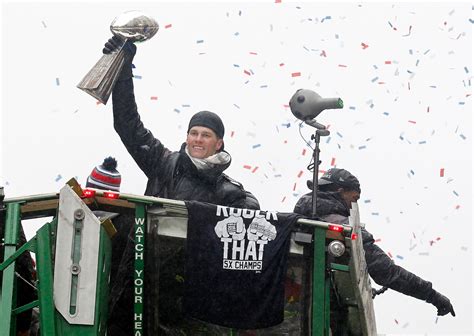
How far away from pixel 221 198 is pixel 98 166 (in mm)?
1179

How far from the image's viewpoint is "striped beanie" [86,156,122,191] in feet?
29.2

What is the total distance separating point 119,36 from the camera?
27.2 feet

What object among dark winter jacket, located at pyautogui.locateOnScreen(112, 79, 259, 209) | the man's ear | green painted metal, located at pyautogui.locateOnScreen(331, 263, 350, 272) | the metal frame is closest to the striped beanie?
dark winter jacket, located at pyautogui.locateOnScreen(112, 79, 259, 209)

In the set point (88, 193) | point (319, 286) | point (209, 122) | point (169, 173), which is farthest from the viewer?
point (209, 122)

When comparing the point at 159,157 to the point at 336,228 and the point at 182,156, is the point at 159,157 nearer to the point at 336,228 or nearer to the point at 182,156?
the point at 182,156

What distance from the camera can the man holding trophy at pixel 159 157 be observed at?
24.6 feet

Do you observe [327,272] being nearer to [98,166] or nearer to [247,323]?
[247,323]

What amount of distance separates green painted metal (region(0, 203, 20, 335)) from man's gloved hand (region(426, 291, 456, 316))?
366 cm

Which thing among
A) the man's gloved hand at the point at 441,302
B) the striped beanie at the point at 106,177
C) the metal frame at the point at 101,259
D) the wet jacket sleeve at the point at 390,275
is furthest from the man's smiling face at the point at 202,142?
the man's gloved hand at the point at 441,302

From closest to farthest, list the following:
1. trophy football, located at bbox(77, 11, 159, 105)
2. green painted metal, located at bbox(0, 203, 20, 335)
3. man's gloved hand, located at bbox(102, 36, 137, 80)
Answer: green painted metal, located at bbox(0, 203, 20, 335), trophy football, located at bbox(77, 11, 159, 105), man's gloved hand, located at bbox(102, 36, 137, 80)

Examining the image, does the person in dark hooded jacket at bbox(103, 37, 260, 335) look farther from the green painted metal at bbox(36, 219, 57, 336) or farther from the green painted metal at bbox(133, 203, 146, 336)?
the green painted metal at bbox(36, 219, 57, 336)

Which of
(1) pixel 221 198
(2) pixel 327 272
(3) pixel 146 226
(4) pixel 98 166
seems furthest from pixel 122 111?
(2) pixel 327 272

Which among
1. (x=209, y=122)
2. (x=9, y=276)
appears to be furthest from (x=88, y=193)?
(x=209, y=122)

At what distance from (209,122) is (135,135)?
0.59m
